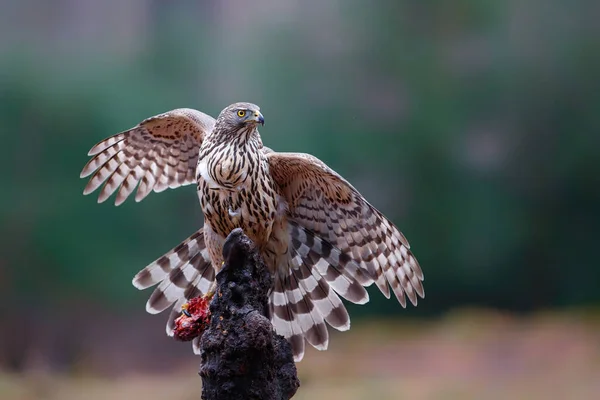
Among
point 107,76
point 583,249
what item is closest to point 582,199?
point 583,249

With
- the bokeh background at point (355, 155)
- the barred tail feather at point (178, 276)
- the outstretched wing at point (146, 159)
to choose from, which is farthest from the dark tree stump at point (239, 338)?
the bokeh background at point (355, 155)

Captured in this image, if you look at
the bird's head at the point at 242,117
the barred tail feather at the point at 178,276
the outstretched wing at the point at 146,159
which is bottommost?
the barred tail feather at the point at 178,276

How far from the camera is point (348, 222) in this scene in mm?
2564

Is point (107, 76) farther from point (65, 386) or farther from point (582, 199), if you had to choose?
point (582, 199)

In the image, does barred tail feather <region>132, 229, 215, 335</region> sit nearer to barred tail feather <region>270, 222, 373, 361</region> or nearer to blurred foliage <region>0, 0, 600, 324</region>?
barred tail feather <region>270, 222, 373, 361</region>

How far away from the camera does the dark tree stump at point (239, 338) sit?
80.4 inches

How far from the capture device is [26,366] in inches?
133

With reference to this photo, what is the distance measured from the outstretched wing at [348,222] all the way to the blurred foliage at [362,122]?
0.85 metres

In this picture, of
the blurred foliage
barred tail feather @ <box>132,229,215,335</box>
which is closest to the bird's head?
barred tail feather @ <box>132,229,215,335</box>

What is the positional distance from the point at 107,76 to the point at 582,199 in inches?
107

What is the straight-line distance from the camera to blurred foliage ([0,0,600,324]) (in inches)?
136

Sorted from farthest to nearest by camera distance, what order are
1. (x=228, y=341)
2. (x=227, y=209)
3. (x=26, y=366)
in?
(x=26, y=366) → (x=227, y=209) → (x=228, y=341)

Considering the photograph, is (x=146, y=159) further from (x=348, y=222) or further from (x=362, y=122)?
(x=362, y=122)

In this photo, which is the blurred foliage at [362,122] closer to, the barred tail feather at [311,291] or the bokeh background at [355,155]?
the bokeh background at [355,155]
